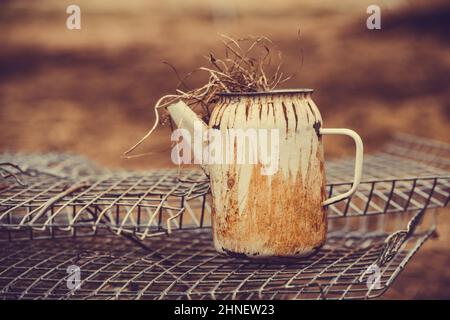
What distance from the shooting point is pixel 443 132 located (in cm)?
296

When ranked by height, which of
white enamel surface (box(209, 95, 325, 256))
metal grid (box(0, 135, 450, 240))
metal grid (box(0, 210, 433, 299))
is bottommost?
metal grid (box(0, 210, 433, 299))

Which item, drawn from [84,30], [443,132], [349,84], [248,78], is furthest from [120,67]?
[248,78]

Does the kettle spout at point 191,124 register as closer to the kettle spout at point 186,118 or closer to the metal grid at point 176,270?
the kettle spout at point 186,118

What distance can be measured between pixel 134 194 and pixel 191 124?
16 centimetres

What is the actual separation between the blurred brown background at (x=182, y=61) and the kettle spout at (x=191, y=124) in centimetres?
202

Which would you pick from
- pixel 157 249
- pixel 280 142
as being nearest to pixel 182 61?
pixel 157 249

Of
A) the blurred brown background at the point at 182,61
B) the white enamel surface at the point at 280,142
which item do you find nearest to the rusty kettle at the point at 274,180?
the white enamel surface at the point at 280,142

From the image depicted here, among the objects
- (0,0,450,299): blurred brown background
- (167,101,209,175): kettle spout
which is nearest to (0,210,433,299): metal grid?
(167,101,209,175): kettle spout

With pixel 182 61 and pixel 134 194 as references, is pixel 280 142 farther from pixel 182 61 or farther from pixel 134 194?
pixel 182 61

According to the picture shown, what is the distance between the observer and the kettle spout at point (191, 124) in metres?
0.92

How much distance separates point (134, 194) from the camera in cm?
97

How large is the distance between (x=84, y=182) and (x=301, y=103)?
0.49 meters

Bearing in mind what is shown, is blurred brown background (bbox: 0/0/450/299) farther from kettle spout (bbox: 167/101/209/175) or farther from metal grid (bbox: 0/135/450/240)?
kettle spout (bbox: 167/101/209/175)

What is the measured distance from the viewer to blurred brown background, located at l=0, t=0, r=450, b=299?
10.1 feet
